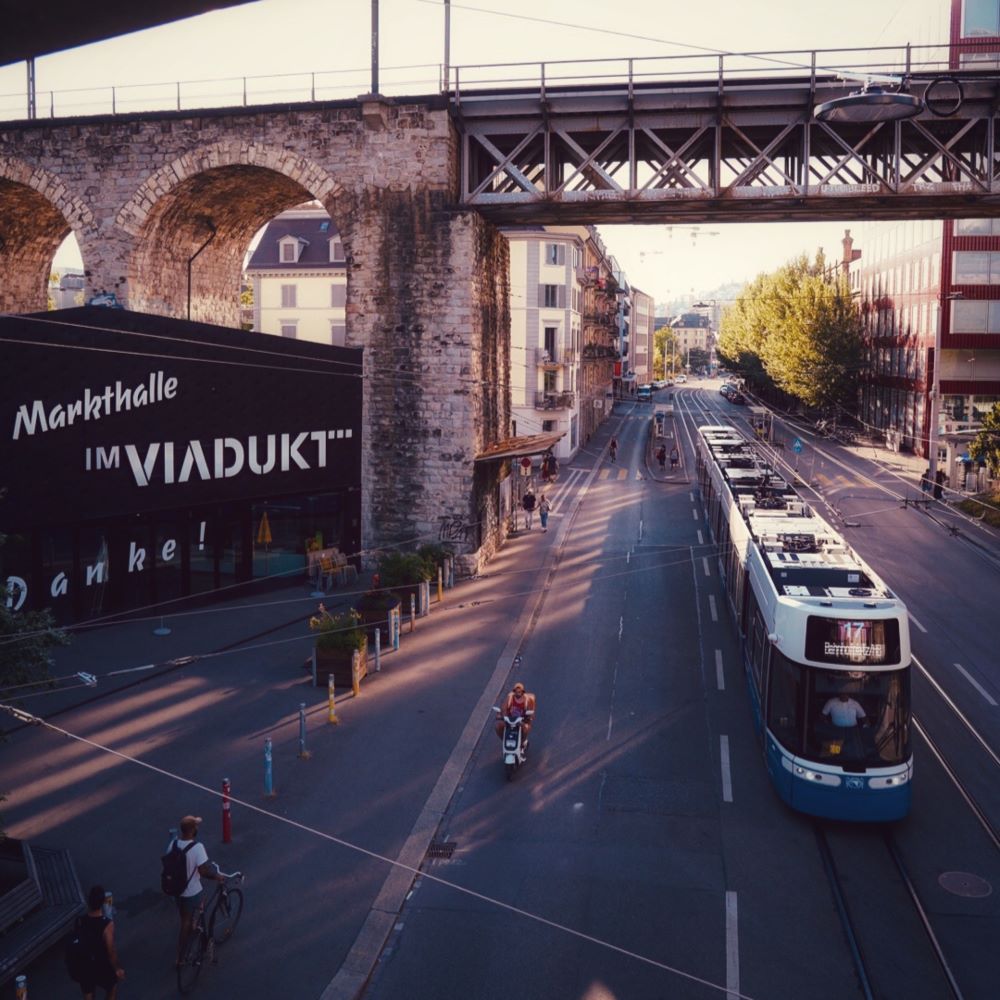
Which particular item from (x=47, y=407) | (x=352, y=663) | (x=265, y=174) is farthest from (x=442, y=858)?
(x=265, y=174)

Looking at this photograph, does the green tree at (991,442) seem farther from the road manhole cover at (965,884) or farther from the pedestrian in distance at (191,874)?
the pedestrian in distance at (191,874)

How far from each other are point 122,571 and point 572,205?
629 inches

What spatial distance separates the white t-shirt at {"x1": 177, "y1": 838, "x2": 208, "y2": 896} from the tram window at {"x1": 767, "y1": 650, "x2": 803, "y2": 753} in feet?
25.7

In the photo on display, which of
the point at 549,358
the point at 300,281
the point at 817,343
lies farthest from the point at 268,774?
the point at 817,343

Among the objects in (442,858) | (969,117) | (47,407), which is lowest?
(442,858)

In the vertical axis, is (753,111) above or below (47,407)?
above

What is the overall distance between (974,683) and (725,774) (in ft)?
25.0

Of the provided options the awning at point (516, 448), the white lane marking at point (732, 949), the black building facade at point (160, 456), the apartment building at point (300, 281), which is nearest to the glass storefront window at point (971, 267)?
the awning at point (516, 448)

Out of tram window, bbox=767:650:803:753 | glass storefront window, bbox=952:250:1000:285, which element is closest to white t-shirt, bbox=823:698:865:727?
tram window, bbox=767:650:803:753

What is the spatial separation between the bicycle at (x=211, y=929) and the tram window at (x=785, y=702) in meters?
7.45

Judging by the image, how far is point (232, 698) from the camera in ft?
65.4

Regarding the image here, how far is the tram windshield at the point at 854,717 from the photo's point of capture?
13.7 meters

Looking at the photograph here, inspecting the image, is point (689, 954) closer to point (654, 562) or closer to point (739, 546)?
point (739, 546)

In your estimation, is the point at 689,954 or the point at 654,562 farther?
the point at 654,562
